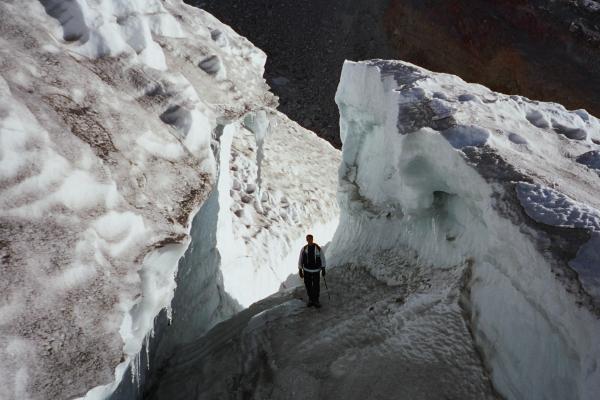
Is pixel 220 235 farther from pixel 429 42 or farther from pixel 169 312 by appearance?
pixel 429 42

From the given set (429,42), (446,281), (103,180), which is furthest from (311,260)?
(429,42)

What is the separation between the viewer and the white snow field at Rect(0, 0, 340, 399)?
2.86 metres

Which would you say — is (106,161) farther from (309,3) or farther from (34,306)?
(309,3)

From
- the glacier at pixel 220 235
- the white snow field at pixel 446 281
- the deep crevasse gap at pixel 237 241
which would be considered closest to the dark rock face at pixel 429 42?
the deep crevasse gap at pixel 237 241

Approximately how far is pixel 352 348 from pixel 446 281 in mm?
918

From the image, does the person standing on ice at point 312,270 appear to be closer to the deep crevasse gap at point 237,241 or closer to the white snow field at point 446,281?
the white snow field at point 446,281

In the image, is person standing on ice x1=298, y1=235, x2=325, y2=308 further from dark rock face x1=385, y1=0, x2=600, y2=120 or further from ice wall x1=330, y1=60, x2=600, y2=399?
dark rock face x1=385, y1=0, x2=600, y2=120

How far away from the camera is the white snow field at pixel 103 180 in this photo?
286 centimetres

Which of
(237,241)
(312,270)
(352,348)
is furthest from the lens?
(237,241)

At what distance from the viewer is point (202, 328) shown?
5867mm

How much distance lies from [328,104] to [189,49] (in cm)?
1259

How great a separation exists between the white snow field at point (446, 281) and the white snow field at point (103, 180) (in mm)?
1007

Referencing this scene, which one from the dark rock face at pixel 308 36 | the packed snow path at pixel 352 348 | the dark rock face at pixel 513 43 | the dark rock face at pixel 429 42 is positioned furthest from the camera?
the dark rock face at pixel 308 36

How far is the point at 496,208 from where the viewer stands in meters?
3.69
